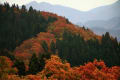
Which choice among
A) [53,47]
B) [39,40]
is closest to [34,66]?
[53,47]

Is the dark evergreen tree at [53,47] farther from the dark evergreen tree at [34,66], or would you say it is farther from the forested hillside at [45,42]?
the dark evergreen tree at [34,66]

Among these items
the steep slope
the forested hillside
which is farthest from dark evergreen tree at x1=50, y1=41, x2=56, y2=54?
the steep slope

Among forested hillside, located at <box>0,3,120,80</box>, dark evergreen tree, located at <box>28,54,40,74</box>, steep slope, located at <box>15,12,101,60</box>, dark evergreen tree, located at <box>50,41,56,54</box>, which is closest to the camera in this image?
dark evergreen tree, located at <box>28,54,40,74</box>

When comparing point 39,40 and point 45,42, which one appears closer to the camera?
point 45,42

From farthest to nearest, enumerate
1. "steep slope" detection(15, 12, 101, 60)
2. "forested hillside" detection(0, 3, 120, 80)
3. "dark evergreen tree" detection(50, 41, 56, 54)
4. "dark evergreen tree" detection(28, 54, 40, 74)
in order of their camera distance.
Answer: "dark evergreen tree" detection(50, 41, 56, 54) < "forested hillside" detection(0, 3, 120, 80) < "steep slope" detection(15, 12, 101, 60) < "dark evergreen tree" detection(28, 54, 40, 74)

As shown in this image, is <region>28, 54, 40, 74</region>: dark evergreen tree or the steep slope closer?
<region>28, 54, 40, 74</region>: dark evergreen tree

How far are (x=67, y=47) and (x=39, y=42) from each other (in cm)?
1287

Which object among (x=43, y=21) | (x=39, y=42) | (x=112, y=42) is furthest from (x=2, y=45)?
(x=112, y=42)

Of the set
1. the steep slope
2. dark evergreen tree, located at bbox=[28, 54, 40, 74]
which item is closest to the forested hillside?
the steep slope

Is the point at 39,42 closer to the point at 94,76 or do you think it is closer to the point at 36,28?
the point at 36,28

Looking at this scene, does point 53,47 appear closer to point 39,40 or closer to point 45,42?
point 45,42

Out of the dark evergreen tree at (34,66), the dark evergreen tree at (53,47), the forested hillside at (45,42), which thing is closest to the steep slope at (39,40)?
the forested hillside at (45,42)

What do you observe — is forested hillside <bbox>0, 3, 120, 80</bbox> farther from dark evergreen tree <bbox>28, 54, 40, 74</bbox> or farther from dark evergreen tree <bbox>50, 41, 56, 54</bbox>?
dark evergreen tree <bbox>28, 54, 40, 74</bbox>

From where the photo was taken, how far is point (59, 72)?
89.9 feet
